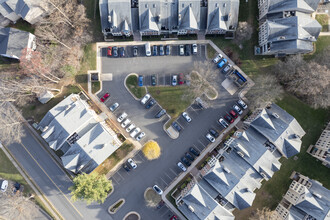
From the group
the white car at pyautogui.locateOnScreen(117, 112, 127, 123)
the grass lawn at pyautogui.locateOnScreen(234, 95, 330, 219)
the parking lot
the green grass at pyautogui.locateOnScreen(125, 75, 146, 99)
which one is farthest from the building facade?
the white car at pyautogui.locateOnScreen(117, 112, 127, 123)

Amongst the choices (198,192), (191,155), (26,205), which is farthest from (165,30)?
(26,205)

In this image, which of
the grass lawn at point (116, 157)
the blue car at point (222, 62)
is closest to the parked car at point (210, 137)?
the blue car at point (222, 62)

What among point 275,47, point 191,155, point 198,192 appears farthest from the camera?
point 191,155

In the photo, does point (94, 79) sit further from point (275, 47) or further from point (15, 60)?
point (275, 47)

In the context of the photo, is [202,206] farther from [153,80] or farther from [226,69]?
[226,69]

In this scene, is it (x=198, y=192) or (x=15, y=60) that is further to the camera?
(x=15, y=60)

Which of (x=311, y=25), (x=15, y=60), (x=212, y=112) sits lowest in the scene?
(x=212, y=112)
